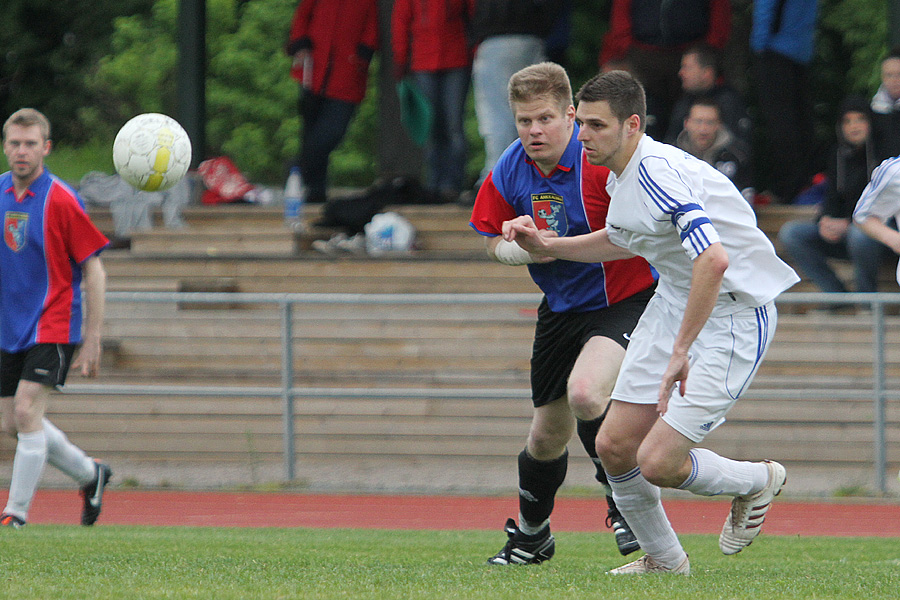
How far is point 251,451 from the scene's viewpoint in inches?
405

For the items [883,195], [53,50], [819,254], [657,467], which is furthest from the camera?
[53,50]

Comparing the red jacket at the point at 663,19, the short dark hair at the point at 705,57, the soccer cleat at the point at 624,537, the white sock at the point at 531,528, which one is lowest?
the white sock at the point at 531,528

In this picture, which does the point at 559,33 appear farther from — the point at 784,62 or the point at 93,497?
the point at 93,497

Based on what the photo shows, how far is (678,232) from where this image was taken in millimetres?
5062

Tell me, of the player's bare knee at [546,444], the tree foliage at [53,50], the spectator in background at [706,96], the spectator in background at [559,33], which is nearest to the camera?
the player's bare knee at [546,444]

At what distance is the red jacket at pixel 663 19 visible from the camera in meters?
11.6

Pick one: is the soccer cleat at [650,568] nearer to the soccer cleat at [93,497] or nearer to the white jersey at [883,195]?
the white jersey at [883,195]

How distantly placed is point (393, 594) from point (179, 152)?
357 cm

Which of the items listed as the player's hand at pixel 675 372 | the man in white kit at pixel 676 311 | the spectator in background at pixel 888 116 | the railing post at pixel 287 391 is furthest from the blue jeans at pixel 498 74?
the player's hand at pixel 675 372

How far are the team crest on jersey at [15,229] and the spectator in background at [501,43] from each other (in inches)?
193

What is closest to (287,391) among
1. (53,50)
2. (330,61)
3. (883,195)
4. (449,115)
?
(449,115)

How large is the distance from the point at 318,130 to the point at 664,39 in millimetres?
3867

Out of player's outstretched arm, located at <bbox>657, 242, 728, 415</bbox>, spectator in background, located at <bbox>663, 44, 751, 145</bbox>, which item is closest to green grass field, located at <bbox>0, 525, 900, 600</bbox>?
player's outstretched arm, located at <bbox>657, 242, 728, 415</bbox>

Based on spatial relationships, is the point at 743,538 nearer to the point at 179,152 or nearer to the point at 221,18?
the point at 179,152
